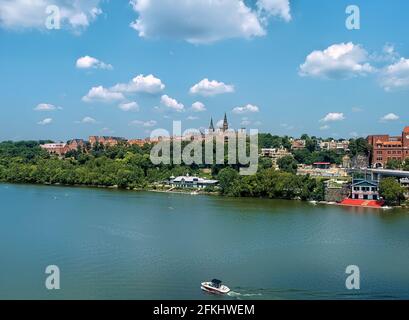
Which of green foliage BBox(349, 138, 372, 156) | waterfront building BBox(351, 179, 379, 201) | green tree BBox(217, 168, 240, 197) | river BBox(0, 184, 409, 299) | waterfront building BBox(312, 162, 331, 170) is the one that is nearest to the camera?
river BBox(0, 184, 409, 299)

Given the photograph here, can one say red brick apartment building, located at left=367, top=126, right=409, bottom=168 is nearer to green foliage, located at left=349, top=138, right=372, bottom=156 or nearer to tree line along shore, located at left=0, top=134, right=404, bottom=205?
green foliage, located at left=349, top=138, right=372, bottom=156

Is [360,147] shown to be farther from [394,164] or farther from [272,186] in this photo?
[272,186]

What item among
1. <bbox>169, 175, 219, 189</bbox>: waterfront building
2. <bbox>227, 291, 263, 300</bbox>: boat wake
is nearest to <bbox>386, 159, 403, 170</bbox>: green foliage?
<bbox>169, 175, 219, 189</bbox>: waterfront building

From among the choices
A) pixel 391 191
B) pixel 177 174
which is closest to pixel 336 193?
pixel 391 191

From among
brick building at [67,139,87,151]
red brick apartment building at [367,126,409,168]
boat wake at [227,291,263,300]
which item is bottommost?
boat wake at [227,291,263,300]

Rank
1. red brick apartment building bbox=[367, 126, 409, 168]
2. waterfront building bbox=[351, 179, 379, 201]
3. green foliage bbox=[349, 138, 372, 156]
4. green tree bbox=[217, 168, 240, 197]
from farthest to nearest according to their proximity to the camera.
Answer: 1. green foliage bbox=[349, 138, 372, 156]
2. red brick apartment building bbox=[367, 126, 409, 168]
3. green tree bbox=[217, 168, 240, 197]
4. waterfront building bbox=[351, 179, 379, 201]

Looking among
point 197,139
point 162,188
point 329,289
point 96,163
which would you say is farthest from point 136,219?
point 197,139

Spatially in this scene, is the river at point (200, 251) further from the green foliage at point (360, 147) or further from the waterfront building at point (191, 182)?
the green foliage at point (360, 147)
